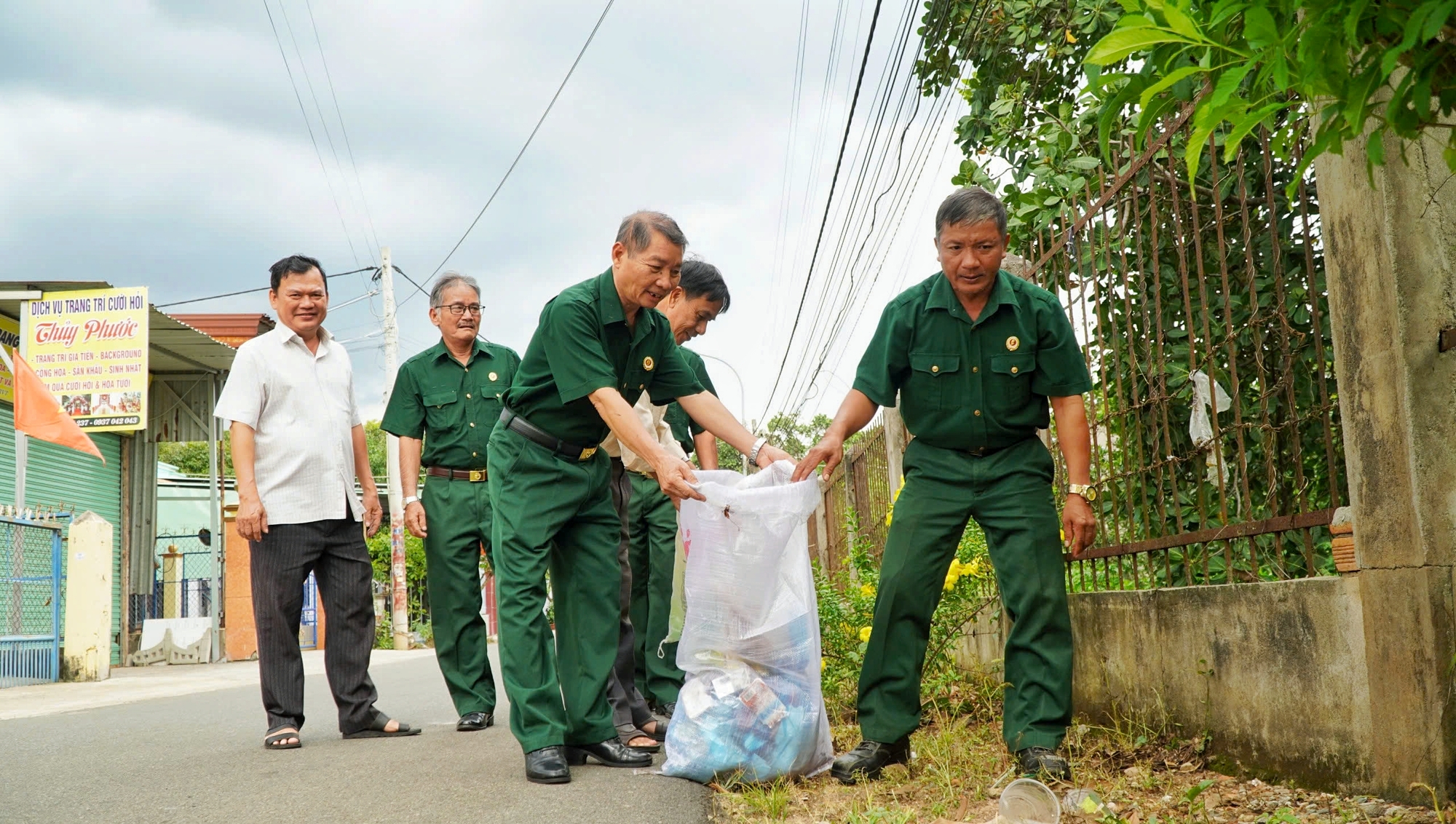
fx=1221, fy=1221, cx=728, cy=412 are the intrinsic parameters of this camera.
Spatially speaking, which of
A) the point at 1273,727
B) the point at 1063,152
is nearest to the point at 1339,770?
the point at 1273,727

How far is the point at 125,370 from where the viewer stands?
1446 centimetres

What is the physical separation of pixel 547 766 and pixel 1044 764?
152cm

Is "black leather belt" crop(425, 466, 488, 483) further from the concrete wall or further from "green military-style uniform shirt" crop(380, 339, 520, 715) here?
the concrete wall

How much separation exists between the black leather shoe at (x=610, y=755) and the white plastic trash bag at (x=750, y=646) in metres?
0.30

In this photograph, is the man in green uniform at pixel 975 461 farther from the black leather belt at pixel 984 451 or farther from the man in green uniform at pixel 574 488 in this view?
the man in green uniform at pixel 574 488

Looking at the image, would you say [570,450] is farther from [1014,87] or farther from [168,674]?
[168,674]

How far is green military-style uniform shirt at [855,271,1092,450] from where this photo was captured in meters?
3.90

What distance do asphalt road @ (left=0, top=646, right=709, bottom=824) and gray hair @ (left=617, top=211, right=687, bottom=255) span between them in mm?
1732

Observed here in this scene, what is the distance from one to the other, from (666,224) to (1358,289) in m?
2.06

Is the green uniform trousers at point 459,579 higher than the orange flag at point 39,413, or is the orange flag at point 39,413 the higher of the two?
the orange flag at point 39,413

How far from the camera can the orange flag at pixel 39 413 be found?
12781 mm

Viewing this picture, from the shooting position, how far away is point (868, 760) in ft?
12.5

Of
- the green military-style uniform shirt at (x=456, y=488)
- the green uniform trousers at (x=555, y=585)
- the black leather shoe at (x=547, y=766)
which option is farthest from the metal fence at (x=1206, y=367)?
the green military-style uniform shirt at (x=456, y=488)

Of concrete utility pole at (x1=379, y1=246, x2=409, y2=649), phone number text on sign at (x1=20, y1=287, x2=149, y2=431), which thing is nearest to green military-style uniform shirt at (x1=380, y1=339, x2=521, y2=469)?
phone number text on sign at (x1=20, y1=287, x2=149, y2=431)
